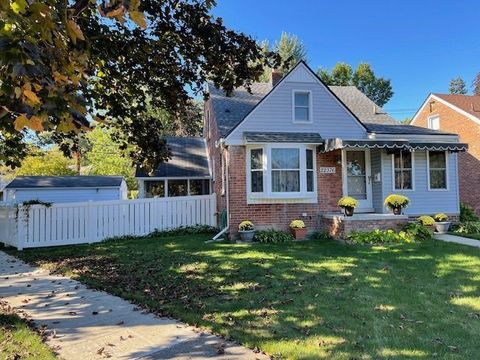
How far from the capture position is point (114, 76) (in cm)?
795

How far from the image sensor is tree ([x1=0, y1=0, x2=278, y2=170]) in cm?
275

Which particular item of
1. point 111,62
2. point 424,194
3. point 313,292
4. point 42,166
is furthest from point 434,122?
point 42,166

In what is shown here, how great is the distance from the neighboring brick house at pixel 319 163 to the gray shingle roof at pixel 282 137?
3 centimetres

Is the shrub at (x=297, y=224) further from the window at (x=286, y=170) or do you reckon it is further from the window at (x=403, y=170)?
the window at (x=403, y=170)

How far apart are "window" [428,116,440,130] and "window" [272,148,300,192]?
50.8ft

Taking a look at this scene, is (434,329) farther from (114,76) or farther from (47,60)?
(114,76)

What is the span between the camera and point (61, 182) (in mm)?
28266

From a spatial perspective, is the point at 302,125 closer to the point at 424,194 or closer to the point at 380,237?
the point at 380,237

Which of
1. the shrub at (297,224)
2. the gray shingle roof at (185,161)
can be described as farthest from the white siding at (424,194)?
the gray shingle roof at (185,161)

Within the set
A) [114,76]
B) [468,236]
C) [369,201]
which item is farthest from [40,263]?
[468,236]

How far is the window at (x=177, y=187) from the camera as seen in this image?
860 inches

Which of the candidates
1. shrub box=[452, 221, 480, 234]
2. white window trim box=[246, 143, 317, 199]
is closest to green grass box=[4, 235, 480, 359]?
white window trim box=[246, 143, 317, 199]

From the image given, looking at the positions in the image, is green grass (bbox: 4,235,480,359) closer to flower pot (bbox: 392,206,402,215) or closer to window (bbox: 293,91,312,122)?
flower pot (bbox: 392,206,402,215)

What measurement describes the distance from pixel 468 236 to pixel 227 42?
996cm
